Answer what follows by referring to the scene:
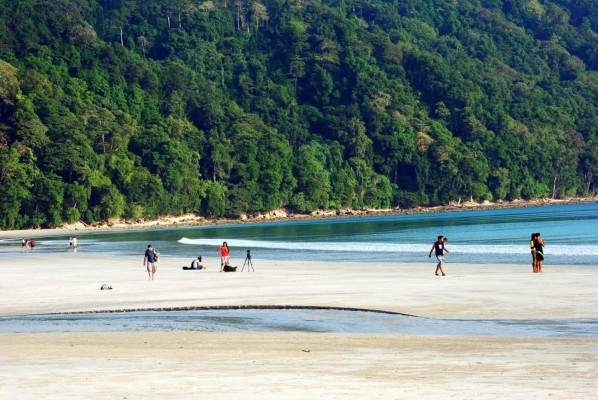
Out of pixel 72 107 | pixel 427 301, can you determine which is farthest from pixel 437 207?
pixel 427 301

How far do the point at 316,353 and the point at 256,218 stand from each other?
136530 mm

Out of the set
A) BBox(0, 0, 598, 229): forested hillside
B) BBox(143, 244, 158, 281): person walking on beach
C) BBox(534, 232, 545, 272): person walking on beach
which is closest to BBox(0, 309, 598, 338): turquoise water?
BBox(143, 244, 158, 281): person walking on beach

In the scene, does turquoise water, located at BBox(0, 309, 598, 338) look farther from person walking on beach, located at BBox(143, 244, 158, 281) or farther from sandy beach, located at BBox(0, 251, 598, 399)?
person walking on beach, located at BBox(143, 244, 158, 281)

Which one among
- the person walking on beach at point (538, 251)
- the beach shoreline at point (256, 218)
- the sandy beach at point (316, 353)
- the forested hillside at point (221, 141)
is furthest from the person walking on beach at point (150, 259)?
the forested hillside at point (221, 141)

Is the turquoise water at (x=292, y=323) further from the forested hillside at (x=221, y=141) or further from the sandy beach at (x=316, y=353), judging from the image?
the forested hillside at (x=221, y=141)

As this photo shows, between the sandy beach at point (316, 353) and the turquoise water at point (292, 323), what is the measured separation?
89 cm

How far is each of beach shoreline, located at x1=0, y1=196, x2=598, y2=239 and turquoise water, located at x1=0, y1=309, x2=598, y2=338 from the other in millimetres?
80386

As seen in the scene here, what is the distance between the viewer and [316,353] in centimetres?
1616

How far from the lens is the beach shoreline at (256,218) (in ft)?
384

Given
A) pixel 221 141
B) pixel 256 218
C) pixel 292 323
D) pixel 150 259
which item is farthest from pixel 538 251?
pixel 221 141

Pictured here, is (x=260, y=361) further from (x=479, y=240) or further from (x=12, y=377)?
(x=479, y=240)

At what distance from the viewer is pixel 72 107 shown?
146 meters

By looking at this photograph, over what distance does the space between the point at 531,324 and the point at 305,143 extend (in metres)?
164

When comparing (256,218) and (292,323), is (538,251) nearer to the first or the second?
(292,323)
